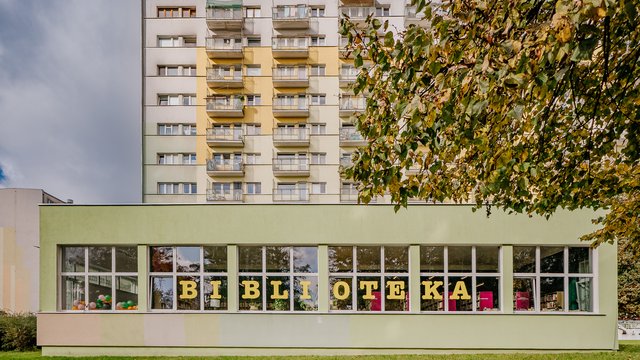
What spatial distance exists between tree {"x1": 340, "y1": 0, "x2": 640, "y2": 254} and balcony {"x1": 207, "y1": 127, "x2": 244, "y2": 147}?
104 ft

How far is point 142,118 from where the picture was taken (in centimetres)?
3875

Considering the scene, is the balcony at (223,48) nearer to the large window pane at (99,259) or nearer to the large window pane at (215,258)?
the large window pane at (99,259)

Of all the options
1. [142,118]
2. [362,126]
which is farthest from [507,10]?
[142,118]

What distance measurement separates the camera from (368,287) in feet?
44.9

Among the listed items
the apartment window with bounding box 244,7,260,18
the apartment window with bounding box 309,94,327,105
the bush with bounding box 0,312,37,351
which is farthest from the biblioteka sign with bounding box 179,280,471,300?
the apartment window with bounding box 244,7,260,18

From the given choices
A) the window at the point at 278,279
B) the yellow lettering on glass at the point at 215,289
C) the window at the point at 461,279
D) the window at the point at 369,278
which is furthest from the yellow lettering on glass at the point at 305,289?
the window at the point at 461,279

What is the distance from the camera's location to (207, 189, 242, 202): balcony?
38062 mm

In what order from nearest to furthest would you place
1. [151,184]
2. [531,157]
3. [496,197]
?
[531,157], [496,197], [151,184]

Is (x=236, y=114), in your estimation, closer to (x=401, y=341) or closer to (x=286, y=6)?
(x=286, y=6)

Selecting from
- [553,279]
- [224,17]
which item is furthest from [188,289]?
[224,17]

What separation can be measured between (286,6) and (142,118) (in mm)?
14287

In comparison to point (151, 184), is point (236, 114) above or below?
above

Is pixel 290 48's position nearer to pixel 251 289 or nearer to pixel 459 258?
pixel 251 289

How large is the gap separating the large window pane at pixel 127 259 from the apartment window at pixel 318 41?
28.7m
